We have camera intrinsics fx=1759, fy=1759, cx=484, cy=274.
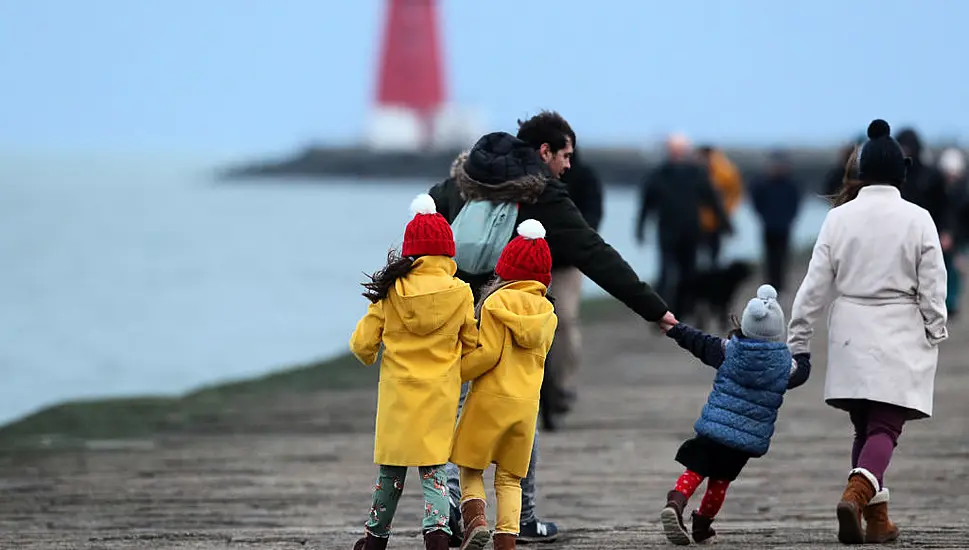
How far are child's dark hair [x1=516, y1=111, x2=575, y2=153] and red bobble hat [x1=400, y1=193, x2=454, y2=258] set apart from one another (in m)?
0.93

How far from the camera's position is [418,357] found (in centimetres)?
568

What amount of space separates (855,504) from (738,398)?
0.55 meters

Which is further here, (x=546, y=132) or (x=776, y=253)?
(x=776, y=253)

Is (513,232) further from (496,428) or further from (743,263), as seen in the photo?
(743,263)

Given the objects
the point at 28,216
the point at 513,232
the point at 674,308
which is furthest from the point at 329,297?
the point at 28,216

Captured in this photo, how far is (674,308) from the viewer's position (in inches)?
591

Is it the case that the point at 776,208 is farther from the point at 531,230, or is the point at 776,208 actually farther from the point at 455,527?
the point at 531,230

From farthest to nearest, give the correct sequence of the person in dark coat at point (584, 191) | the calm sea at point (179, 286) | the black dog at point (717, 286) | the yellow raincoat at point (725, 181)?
the calm sea at point (179, 286) → the yellow raincoat at point (725, 181) → the black dog at point (717, 286) → the person in dark coat at point (584, 191)

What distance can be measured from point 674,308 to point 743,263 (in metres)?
0.71

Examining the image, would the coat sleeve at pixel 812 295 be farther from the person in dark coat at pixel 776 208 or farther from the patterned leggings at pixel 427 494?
the person in dark coat at pixel 776 208

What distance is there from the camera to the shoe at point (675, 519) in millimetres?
6102

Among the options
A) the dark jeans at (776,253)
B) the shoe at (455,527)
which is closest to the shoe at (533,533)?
the shoe at (455,527)

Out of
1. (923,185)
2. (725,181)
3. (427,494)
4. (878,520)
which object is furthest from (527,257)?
(725,181)

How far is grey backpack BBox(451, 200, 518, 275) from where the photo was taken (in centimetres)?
628
